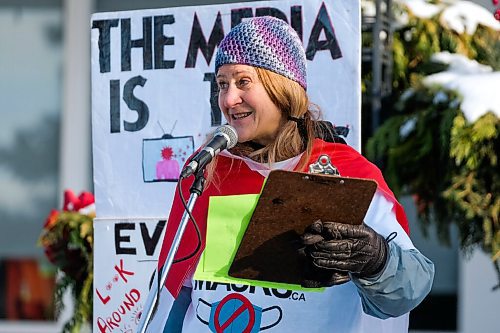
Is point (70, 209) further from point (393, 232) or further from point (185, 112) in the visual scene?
point (393, 232)

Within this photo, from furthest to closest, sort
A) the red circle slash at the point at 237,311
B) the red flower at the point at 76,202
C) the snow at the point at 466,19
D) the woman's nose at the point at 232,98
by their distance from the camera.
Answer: the snow at the point at 466,19, the red flower at the point at 76,202, the red circle slash at the point at 237,311, the woman's nose at the point at 232,98

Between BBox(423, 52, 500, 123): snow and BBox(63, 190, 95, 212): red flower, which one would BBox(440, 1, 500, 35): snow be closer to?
BBox(423, 52, 500, 123): snow

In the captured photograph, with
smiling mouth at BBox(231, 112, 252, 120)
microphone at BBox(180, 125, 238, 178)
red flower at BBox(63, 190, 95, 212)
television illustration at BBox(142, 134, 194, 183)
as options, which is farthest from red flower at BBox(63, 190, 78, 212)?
microphone at BBox(180, 125, 238, 178)

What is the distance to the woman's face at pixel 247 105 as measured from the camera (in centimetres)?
262

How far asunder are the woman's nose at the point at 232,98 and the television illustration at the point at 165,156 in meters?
1.09

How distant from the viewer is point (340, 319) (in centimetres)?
260

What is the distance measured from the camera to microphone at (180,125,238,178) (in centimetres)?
231

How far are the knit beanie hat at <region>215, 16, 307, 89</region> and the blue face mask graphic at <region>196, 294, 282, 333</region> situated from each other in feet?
1.74

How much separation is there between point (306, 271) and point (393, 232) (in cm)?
23

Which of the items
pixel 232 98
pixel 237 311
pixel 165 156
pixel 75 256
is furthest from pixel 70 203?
pixel 232 98

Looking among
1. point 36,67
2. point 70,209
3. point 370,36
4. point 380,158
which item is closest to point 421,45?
point 370,36

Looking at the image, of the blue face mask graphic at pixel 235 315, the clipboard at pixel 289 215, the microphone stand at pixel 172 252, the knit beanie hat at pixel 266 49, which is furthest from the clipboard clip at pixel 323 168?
the blue face mask graphic at pixel 235 315

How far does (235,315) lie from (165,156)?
3.64 ft

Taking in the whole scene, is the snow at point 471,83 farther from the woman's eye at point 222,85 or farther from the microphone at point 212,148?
the microphone at point 212,148
